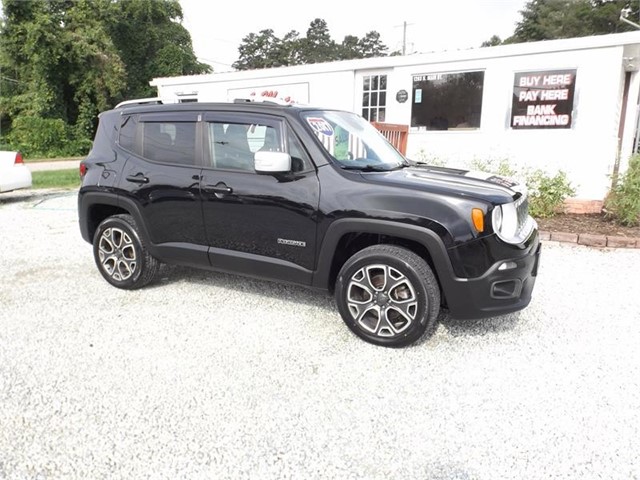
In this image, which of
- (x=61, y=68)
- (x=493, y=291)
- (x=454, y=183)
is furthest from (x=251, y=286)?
(x=61, y=68)

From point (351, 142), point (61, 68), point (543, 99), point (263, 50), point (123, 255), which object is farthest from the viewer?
point (263, 50)

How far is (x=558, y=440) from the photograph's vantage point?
2525 mm

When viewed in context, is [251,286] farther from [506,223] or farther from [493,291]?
[506,223]

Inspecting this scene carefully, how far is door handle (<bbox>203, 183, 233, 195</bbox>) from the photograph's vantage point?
3949 mm

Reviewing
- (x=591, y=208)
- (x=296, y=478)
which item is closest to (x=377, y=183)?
(x=296, y=478)

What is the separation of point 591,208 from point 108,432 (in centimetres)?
787

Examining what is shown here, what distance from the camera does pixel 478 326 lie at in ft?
12.8

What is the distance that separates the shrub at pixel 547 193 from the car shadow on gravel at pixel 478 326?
387cm

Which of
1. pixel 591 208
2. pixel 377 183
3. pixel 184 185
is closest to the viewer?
pixel 377 183

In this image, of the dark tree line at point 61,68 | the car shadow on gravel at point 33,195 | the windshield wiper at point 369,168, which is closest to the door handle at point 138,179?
the windshield wiper at point 369,168

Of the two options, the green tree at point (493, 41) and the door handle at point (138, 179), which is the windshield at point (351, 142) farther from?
the green tree at point (493, 41)

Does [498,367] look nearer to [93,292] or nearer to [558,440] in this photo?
[558,440]

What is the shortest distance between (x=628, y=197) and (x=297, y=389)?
597cm

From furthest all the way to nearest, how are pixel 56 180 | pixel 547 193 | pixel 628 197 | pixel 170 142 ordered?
1. pixel 56 180
2. pixel 547 193
3. pixel 628 197
4. pixel 170 142
